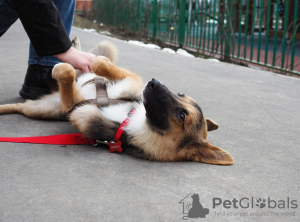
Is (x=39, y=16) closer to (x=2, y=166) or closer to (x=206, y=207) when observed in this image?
(x=2, y=166)

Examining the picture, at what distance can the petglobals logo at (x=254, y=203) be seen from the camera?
2145 mm

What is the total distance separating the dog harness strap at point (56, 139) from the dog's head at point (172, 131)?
1.75 ft

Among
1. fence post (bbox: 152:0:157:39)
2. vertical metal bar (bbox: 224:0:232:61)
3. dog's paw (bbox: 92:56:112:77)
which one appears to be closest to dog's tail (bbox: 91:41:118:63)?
dog's paw (bbox: 92:56:112:77)

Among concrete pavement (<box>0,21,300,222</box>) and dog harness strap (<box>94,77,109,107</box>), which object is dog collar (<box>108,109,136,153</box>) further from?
dog harness strap (<box>94,77,109,107</box>)

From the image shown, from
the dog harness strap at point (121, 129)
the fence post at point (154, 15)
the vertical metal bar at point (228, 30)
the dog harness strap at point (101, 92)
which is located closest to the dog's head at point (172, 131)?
the dog harness strap at point (121, 129)

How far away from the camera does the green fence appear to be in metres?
7.61

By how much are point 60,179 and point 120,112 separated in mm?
881

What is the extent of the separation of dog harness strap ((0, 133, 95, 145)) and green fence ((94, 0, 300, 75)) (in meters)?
5.12

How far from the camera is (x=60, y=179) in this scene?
2334 mm

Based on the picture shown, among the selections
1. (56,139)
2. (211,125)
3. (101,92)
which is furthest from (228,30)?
(56,139)

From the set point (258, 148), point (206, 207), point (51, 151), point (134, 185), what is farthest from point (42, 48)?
point (258, 148)

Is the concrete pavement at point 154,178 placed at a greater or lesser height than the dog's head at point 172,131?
lesser

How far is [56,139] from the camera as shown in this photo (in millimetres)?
2926

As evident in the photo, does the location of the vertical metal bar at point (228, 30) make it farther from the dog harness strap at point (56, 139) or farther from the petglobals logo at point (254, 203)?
the petglobals logo at point (254, 203)
